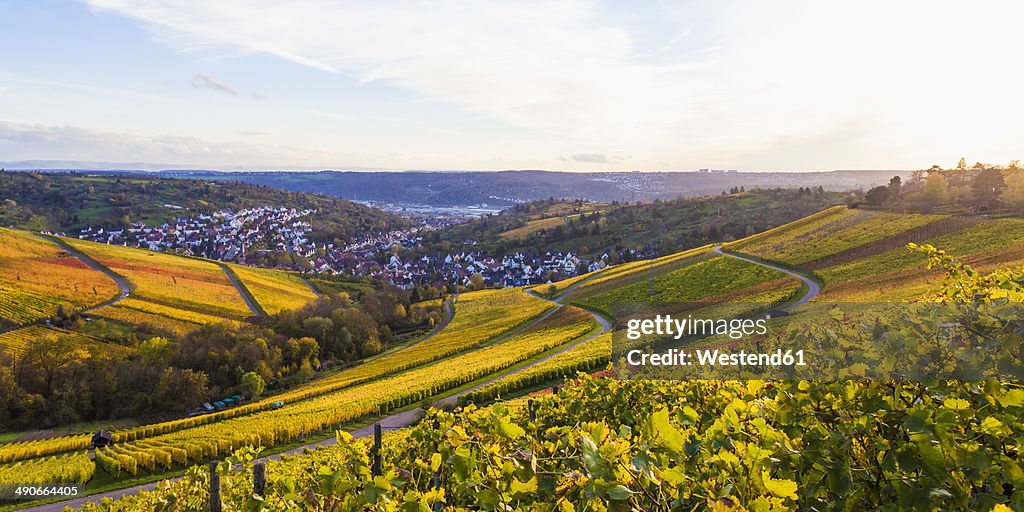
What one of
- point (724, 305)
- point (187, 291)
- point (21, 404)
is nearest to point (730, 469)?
point (724, 305)

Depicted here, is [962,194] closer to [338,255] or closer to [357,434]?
[357,434]

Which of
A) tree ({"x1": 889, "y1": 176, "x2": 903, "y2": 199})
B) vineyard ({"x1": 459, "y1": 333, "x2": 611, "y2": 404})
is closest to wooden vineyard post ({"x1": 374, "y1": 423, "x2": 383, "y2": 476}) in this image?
vineyard ({"x1": 459, "y1": 333, "x2": 611, "y2": 404})

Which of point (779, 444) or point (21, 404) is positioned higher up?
point (779, 444)

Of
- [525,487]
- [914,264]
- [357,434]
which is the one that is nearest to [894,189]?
[914,264]

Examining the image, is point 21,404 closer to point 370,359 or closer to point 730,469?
point 370,359

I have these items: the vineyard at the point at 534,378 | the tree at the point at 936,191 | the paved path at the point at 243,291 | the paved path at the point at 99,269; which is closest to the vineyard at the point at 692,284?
the vineyard at the point at 534,378

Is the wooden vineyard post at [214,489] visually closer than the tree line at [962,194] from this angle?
Yes

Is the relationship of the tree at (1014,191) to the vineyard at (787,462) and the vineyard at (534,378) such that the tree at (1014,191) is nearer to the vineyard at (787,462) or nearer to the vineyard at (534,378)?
the vineyard at (534,378)
